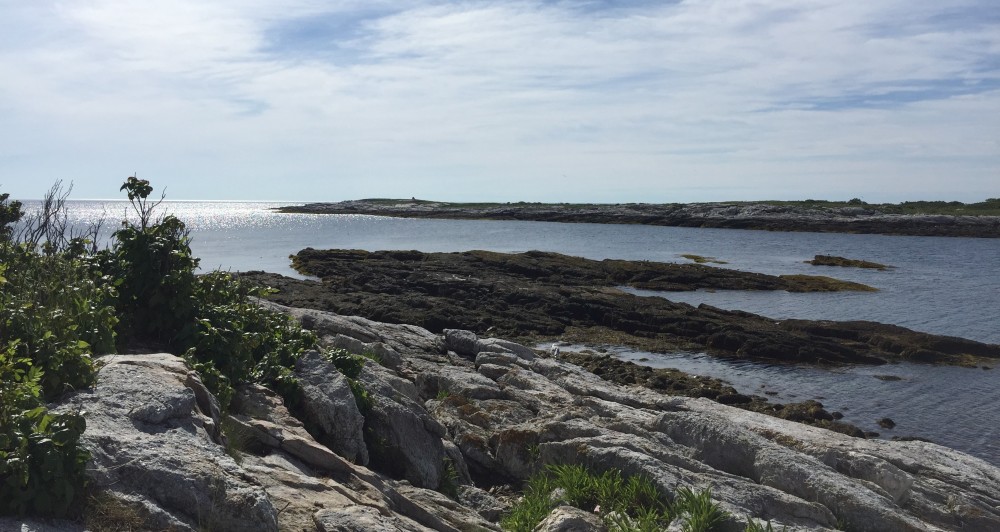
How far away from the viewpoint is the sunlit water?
21672 millimetres

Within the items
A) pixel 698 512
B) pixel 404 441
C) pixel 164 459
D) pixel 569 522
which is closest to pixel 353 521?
pixel 164 459

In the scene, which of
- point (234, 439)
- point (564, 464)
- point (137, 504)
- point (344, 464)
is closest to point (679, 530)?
point (564, 464)

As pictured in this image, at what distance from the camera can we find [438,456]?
1100 centimetres

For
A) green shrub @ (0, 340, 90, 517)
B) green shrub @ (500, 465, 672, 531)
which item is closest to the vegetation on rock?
green shrub @ (0, 340, 90, 517)

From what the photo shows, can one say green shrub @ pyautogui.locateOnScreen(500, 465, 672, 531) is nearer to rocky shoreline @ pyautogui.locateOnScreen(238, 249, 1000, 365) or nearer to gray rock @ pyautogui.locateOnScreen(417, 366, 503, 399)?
gray rock @ pyautogui.locateOnScreen(417, 366, 503, 399)

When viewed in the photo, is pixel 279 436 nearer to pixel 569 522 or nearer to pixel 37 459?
pixel 37 459

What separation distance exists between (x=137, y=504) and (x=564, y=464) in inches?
270

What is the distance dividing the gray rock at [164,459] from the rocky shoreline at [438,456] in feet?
0.04

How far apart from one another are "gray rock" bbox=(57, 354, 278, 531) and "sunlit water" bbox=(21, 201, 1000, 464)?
4.48 meters

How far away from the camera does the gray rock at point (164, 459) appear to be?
243 inches

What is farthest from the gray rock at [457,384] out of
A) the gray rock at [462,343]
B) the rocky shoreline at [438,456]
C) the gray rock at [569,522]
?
the gray rock at [569,522]

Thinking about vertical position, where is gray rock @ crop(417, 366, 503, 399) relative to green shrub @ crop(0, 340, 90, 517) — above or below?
below

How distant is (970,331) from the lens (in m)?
33.6

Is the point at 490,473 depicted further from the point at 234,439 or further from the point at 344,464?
the point at 234,439
